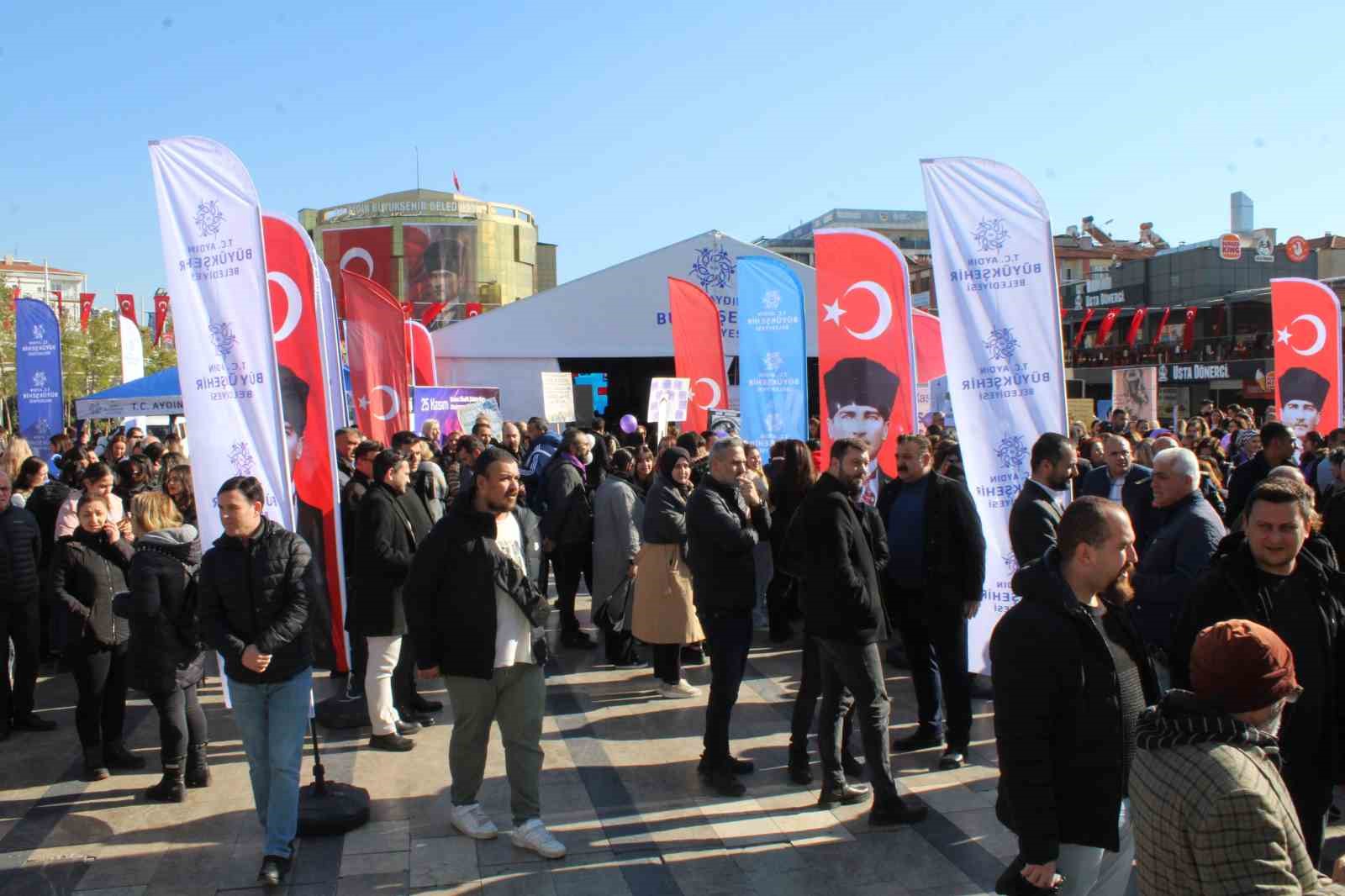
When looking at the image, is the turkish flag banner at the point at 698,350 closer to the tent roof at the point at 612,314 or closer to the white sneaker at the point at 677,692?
the white sneaker at the point at 677,692

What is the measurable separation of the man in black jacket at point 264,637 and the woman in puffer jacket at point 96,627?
1.62 m

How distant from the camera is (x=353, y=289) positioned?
1074 cm

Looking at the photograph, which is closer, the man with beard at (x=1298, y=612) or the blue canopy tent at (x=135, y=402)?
the man with beard at (x=1298, y=612)

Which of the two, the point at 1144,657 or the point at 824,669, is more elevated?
the point at 1144,657

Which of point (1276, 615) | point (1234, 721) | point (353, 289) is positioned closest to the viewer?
point (1234, 721)

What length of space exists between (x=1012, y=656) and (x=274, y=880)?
3.14 m

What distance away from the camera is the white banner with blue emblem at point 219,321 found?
5.40 meters

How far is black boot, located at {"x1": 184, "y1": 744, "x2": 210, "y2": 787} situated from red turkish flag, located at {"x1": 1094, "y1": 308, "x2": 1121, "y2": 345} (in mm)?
42584

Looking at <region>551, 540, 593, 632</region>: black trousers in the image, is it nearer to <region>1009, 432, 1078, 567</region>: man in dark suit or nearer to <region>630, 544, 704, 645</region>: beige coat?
<region>630, 544, 704, 645</region>: beige coat

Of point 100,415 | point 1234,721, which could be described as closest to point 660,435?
point 1234,721

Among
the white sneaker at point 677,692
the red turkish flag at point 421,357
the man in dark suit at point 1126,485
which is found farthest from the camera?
the red turkish flag at point 421,357

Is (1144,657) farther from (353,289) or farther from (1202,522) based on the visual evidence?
(353,289)

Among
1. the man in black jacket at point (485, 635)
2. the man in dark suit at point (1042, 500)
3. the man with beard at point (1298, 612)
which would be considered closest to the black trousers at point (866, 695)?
the man in dark suit at point (1042, 500)

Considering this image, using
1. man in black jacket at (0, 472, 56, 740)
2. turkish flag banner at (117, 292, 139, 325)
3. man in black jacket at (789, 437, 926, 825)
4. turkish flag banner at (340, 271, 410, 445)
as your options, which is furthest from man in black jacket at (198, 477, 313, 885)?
turkish flag banner at (117, 292, 139, 325)
